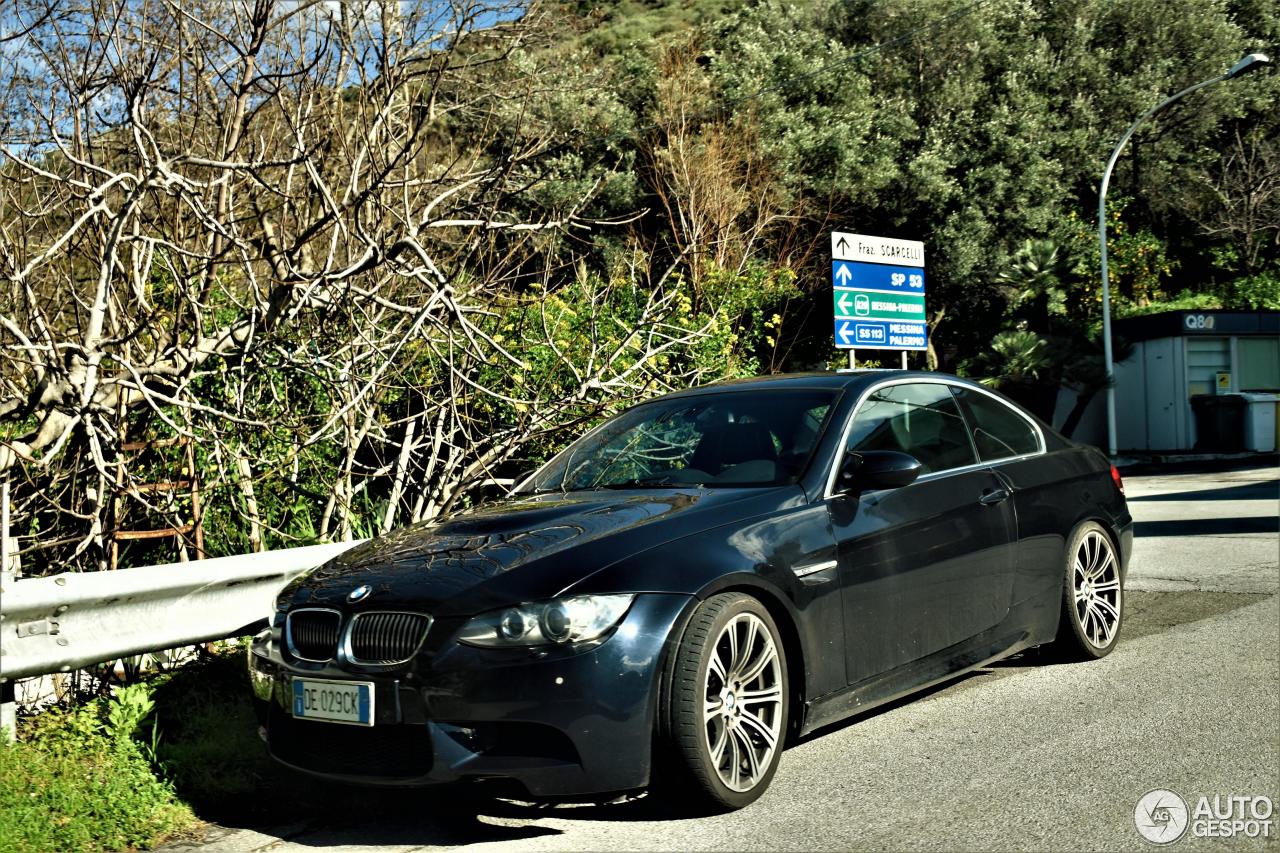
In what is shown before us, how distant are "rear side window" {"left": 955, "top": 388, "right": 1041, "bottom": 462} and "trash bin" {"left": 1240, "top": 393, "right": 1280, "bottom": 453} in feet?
74.2

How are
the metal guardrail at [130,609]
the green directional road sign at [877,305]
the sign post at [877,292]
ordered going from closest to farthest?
the metal guardrail at [130,609] < the sign post at [877,292] < the green directional road sign at [877,305]

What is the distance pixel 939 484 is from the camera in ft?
18.5

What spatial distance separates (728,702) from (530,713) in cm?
77

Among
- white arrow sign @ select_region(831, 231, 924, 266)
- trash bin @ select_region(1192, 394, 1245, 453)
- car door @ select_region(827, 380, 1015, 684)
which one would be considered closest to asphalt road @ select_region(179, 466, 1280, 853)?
car door @ select_region(827, 380, 1015, 684)

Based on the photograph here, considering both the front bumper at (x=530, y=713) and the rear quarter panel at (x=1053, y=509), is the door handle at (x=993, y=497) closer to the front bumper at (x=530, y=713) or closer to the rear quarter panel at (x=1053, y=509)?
the rear quarter panel at (x=1053, y=509)

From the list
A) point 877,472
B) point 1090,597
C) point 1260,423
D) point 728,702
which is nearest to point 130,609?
point 728,702

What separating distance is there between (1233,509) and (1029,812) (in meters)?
11.6

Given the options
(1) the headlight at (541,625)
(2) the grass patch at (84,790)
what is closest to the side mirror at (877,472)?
(1) the headlight at (541,625)

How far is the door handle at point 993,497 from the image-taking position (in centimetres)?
580

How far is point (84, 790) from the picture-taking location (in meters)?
4.52

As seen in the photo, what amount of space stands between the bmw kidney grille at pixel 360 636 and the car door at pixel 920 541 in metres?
1.70

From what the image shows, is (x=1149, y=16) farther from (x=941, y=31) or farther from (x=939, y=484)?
(x=939, y=484)

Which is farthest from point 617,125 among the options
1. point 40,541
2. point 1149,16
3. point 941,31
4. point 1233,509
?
point 40,541

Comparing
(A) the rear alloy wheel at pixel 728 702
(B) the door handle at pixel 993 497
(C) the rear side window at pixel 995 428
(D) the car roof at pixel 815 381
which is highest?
(D) the car roof at pixel 815 381
